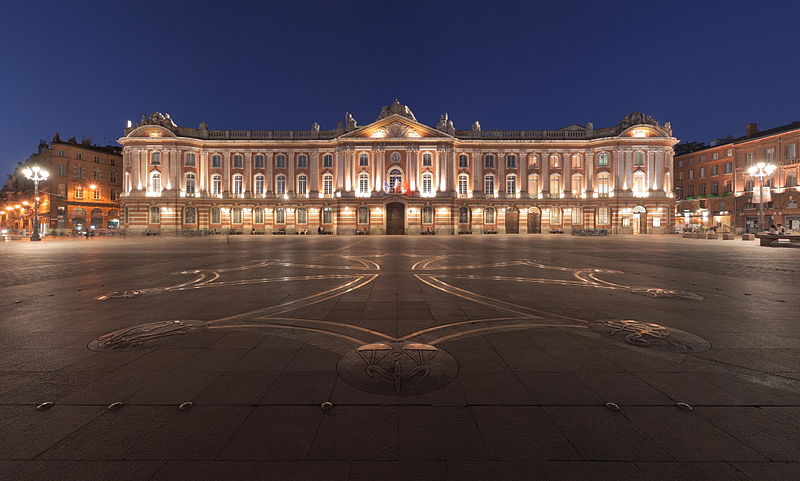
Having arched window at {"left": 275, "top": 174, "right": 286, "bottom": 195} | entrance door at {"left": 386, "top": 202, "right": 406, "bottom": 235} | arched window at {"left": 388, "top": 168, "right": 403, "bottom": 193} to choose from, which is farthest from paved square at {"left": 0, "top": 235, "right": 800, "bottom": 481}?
arched window at {"left": 275, "top": 174, "right": 286, "bottom": 195}

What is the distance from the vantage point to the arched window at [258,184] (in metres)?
53.9

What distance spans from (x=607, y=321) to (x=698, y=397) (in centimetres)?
287

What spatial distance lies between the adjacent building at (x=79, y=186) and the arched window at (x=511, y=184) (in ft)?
218

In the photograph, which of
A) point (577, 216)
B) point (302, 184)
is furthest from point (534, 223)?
point (302, 184)

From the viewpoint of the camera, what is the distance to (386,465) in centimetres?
262

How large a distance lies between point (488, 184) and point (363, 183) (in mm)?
18789

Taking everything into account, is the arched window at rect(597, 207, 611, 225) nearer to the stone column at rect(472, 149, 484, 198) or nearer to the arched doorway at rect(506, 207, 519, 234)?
the arched doorway at rect(506, 207, 519, 234)

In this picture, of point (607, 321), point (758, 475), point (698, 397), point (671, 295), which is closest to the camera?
point (758, 475)

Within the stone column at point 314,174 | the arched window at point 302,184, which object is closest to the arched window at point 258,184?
the arched window at point 302,184

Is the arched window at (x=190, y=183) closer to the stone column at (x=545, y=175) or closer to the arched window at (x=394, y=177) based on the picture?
the arched window at (x=394, y=177)

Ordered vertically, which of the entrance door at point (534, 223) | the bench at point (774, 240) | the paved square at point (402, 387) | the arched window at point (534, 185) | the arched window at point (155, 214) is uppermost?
the arched window at point (534, 185)

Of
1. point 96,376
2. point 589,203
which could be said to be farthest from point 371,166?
point 96,376

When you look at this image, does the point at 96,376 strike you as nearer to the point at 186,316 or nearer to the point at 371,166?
the point at 186,316

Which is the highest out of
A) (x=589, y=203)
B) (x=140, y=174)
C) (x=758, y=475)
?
(x=140, y=174)
